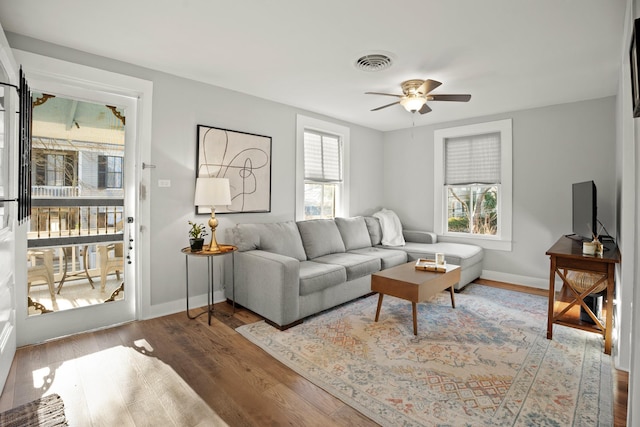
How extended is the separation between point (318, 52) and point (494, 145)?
3.31 meters

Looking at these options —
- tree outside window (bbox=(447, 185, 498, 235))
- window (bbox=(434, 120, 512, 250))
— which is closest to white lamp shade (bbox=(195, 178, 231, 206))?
window (bbox=(434, 120, 512, 250))

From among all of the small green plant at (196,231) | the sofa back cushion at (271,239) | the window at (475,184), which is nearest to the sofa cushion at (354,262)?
the sofa back cushion at (271,239)

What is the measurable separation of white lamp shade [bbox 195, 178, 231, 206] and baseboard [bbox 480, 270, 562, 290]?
12.9ft

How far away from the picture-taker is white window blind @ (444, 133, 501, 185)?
16.1ft

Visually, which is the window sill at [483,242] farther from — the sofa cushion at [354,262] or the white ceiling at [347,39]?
the white ceiling at [347,39]

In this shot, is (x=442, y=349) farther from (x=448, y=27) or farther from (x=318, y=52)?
(x=318, y=52)

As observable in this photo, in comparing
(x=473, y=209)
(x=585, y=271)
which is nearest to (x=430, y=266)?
(x=585, y=271)

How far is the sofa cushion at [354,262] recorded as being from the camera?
3.70m

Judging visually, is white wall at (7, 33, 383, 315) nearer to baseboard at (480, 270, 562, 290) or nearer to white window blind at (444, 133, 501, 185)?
white window blind at (444, 133, 501, 185)

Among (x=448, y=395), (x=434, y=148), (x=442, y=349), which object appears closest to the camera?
(x=448, y=395)

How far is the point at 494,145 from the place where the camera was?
4902 mm

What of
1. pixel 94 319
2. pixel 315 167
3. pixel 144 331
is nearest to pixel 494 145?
pixel 315 167

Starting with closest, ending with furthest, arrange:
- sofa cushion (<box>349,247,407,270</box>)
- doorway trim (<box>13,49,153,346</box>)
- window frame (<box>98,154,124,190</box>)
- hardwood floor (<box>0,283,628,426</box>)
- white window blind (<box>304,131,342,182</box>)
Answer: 1. hardwood floor (<box>0,283,628,426</box>)
2. doorway trim (<box>13,49,153,346</box>)
3. window frame (<box>98,154,124,190</box>)
4. sofa cushion (<box>349,247,407,270</box>)
5. white window blind (<box>304,131,342,182</box>)

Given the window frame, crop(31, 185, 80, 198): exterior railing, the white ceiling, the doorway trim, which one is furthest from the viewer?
the window frame
